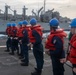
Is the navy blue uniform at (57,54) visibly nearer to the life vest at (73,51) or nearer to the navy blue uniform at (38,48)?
the life vest at (73,51)

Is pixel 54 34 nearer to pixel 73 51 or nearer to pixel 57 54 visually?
pixel 57 54

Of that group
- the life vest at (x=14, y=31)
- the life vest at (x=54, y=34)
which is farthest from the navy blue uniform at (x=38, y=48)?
the life vest at (x=14, y=31)

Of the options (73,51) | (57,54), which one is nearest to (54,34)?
(57,54)

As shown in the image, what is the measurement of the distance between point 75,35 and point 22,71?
4196 millimetres

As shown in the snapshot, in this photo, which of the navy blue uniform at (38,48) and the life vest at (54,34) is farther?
the navy blue uniform at (38,48)

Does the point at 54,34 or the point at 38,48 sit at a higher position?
the point at 54,34

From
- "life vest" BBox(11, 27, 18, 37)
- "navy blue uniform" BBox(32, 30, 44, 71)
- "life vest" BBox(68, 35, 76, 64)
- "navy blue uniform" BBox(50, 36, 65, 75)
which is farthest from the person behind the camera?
"life vest" BBox(11, 27, 18, 37)

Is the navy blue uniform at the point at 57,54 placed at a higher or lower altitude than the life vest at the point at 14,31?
lower

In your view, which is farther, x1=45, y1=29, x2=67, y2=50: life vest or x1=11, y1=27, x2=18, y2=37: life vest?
x1=11, y1=27, x2=18, y2=37: life vest

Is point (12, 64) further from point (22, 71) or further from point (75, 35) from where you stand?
point (75, 35)

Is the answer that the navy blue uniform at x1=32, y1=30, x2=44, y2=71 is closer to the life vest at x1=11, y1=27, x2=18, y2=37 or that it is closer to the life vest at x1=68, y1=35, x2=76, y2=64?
the life vest at x1=68, y1=35, x2=76, y2=64

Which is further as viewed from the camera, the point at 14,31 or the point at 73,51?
the point at 14,31

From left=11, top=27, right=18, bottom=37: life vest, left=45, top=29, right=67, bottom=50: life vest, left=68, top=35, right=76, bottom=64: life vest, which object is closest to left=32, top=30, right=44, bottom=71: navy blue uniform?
left=45, top=29, right=67, bottom=50: life vest

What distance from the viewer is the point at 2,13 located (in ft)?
155
